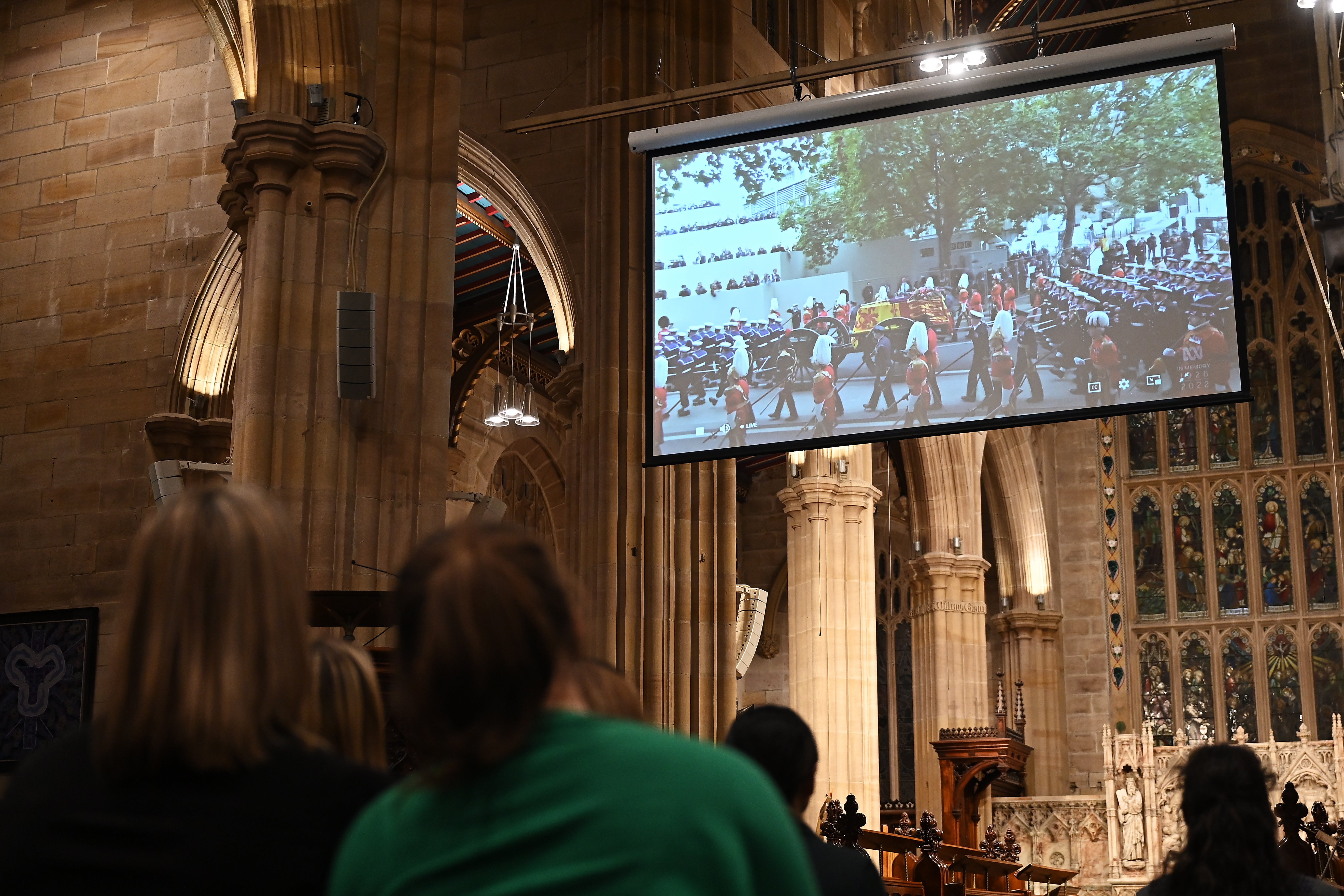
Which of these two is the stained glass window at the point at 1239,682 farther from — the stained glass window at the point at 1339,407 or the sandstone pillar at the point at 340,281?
the sandstone pillar at the point at 340,281

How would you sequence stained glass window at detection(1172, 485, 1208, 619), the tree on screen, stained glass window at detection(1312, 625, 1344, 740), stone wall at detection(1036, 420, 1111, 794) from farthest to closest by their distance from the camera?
1. stained glass window at detection(1172, 485, 1208, 619)
2. stone wall at detection(1036, 420, 1111, 794)
3. stained glass window at detection(1312, 625, 1344, 740)
4. the tree on screen

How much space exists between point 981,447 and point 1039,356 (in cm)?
1043

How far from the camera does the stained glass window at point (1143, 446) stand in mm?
20859

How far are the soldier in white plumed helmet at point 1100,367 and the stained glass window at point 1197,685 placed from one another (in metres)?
12.8

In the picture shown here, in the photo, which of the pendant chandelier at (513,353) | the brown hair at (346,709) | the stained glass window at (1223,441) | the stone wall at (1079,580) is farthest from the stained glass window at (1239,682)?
the brown hair at (346,709)

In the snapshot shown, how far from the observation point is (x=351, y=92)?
7.30 meters

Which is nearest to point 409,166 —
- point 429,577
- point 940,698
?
point 429,577

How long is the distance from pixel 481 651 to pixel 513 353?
1358cm

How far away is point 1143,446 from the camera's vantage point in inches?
826

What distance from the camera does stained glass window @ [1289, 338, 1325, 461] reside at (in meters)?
20.0

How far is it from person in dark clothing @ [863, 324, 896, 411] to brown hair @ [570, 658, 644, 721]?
656 centimetres

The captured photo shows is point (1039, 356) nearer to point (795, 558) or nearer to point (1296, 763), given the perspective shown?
point (795, 558)

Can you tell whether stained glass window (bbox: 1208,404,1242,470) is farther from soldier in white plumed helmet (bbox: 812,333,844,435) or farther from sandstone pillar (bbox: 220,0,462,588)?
sandstone pillar (bbox: 220,0,462,588)

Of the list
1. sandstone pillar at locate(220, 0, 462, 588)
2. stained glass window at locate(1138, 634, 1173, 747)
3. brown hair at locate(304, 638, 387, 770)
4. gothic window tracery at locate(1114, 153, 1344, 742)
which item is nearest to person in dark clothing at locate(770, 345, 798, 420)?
sandstone pillar at locate(220, 0, 462, 588)
